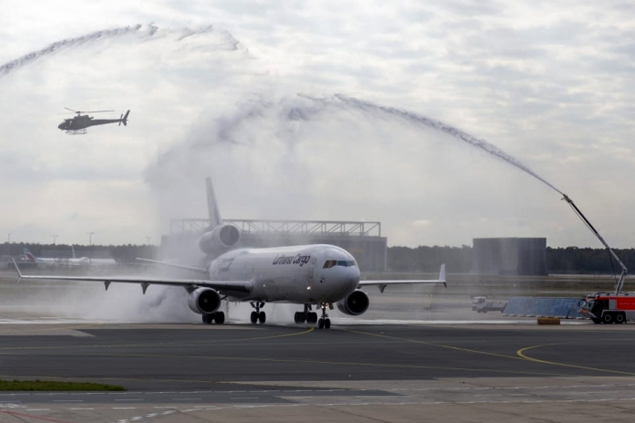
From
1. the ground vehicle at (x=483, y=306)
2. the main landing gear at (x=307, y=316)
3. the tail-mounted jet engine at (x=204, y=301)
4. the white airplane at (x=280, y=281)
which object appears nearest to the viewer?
the white airplane at (x=280, y=281)

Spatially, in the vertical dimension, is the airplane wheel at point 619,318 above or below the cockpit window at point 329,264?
below

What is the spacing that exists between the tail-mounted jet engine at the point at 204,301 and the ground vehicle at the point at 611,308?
80.7ft

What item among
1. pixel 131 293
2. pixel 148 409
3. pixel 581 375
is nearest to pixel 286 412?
pixel 148 409

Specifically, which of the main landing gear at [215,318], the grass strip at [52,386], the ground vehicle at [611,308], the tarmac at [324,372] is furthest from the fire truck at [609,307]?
the grass strip at [52,386]

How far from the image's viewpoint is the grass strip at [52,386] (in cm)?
2252

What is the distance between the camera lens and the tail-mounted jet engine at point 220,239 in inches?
2790

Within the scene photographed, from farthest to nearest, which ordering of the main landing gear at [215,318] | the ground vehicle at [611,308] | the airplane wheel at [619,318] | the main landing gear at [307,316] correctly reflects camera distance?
the airplane wheel at [619,318], the ground vehicle at [611,308], the main landing gear at [307,316], the main landing gear at [215,318]

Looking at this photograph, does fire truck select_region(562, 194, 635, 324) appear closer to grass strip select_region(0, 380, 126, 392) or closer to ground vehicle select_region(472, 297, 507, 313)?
ground vehicle select_region(472, 297, 507, 313)

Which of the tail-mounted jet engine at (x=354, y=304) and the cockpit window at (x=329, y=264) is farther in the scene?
the tail-mounted jet engine at (x=354, y=304)

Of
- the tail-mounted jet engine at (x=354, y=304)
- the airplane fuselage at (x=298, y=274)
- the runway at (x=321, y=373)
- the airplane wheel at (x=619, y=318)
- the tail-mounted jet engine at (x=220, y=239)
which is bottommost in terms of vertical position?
the runway at (x=321, y=373)

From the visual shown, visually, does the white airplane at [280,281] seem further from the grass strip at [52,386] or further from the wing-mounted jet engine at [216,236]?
the grass strip at [52,386]

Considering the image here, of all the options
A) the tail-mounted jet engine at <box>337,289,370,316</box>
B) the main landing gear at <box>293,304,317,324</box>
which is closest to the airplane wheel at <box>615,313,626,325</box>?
the tail-mounted jet engine at <box>337,289,370,316</box>

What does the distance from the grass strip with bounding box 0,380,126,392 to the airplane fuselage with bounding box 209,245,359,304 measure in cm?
3080

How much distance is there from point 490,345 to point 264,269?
896 inches
